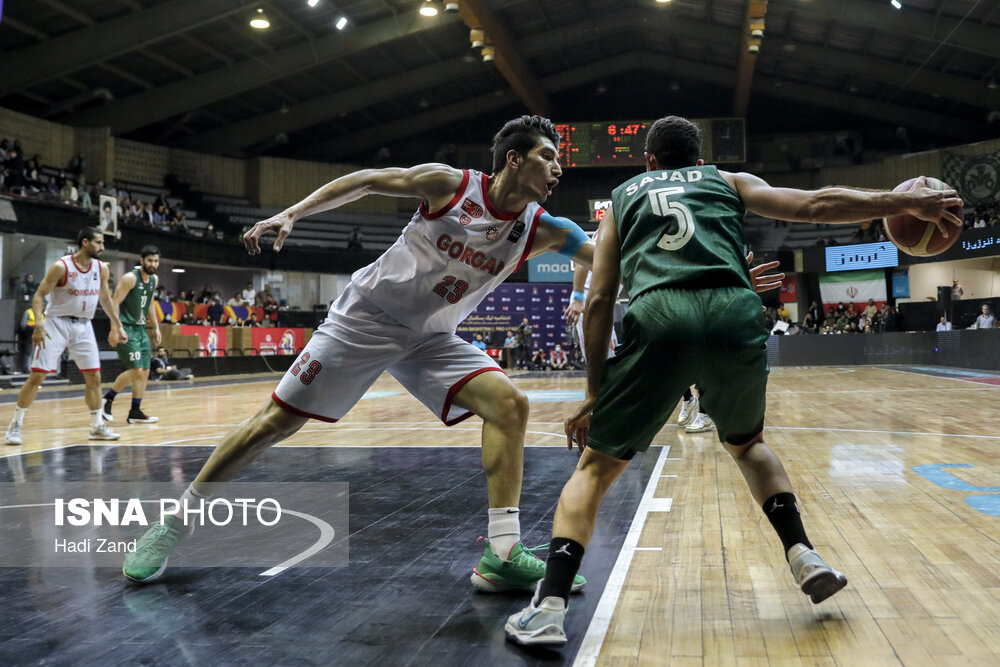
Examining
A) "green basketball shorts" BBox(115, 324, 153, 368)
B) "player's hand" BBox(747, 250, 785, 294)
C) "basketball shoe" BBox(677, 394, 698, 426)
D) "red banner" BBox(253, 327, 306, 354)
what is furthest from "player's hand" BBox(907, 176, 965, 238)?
"red banner" BBox(253, 327, 306, 354)

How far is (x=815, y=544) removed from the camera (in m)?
2.98

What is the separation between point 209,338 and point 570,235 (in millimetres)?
18125

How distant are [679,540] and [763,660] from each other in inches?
46.4

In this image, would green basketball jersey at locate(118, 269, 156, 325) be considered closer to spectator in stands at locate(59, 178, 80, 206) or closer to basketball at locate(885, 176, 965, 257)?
basketball at locate(885, 176, 965, 257)

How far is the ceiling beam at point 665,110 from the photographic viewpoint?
25.8m

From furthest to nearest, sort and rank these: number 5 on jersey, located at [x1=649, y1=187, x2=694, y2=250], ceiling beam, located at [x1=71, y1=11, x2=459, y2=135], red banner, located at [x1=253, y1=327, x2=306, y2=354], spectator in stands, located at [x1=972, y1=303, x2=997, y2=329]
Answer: red banner, located at [x1=253, y1=327, x2=306, y2=354] < ceiling beam, located at [x1=71, y1=11, x2=459, y2=135] < spectator in stands, located at [x1=972, y1=303, x2=997, y2=329] < number 5 on jersey, located at [x1=649, y1=187, x2=694, y2=250]

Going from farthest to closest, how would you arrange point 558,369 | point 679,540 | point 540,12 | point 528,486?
point 558,369
point 540,12
point 528,486
point 679,540

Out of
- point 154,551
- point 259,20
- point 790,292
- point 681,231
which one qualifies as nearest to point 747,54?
point 790,292

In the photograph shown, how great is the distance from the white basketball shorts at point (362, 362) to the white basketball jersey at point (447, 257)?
6 cm

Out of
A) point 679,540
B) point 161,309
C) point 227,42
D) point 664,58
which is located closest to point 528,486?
point 679,540

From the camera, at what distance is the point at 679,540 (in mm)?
3068

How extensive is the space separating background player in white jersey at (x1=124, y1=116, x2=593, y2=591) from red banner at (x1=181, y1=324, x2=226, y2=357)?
1714cm

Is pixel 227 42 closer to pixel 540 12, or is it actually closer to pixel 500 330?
pixel 540 12

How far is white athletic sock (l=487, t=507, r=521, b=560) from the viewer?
8.29 ft
